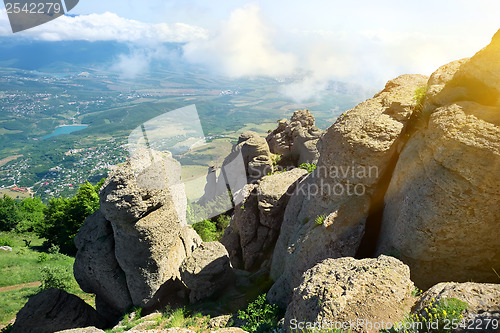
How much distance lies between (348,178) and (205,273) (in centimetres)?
1091

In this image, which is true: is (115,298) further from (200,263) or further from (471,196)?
(471,196)

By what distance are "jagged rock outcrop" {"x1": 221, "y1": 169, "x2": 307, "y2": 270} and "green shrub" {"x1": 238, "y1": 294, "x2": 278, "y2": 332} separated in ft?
23.0

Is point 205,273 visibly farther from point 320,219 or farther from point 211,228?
point 211,228

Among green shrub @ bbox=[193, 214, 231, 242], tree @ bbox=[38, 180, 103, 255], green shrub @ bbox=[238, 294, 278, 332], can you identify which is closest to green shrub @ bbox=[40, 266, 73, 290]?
green shrub @ bbox=[193, 214, 231, 242]

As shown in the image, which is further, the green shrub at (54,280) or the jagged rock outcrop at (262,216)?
the green shrub at (54,280)

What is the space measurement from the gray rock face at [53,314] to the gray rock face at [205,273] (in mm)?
7626

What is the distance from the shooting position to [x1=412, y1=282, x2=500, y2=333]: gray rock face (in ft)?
20.1

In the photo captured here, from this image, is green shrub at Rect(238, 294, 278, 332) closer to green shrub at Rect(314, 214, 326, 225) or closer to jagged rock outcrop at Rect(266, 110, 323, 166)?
green shrub at Rect(314, 214, 326, 225)

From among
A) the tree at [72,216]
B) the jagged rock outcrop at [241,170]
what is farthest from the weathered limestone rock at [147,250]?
the tree at [72,216]

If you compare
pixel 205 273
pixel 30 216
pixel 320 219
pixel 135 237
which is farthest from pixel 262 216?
pixel 30 216

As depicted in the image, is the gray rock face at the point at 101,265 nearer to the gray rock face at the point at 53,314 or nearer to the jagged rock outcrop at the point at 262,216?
the gray rock face at the point at 53,314

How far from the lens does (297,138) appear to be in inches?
1847

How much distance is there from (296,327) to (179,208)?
13.0 metres

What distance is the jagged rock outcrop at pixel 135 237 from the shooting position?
51.3 feet
